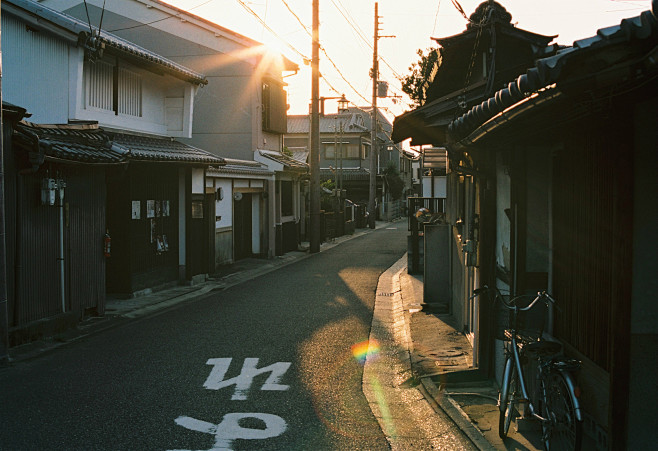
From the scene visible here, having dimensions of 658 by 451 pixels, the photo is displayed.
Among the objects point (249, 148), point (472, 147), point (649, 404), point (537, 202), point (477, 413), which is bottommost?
point (477, 413)

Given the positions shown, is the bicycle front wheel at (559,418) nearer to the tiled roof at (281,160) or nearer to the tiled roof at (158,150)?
the tiled roof at (158,150)

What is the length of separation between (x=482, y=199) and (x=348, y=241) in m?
27.7

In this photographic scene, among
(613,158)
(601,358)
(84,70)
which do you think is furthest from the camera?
(84,70)

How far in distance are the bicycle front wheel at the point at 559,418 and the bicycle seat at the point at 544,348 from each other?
27 centimetres

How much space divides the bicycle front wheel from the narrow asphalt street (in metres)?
1.54

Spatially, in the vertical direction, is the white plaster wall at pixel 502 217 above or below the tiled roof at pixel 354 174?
below

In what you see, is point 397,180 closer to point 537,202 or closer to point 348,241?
point 348,241

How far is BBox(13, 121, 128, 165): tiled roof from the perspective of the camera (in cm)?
1019

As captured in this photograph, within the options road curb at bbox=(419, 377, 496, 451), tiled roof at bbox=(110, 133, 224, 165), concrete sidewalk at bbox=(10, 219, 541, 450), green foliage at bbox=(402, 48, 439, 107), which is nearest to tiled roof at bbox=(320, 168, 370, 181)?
green foliage at bbox=(402, 48, 439, 107)

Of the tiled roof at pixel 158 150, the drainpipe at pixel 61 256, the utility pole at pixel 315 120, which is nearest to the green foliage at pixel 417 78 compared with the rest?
the utility pole at pixel 315 120

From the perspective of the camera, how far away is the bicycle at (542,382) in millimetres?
5250

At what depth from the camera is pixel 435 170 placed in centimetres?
2122

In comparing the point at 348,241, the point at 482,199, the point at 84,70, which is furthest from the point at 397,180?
the point at 482,199

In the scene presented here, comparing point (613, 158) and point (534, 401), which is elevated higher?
point (613, 158)
